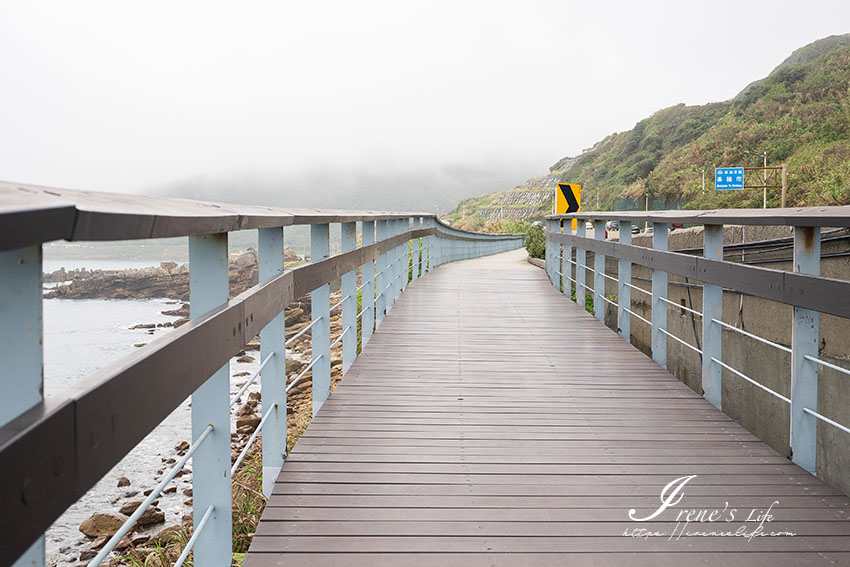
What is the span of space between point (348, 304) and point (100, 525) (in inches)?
172

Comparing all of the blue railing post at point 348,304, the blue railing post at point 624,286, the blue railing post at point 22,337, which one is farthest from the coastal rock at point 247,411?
the blue railing post at point 22,337

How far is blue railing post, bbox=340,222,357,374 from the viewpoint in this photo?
17.2 ft

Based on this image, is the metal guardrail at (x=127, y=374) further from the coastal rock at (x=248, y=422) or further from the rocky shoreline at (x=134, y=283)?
the rocky shoreline at (x=134, y=283)

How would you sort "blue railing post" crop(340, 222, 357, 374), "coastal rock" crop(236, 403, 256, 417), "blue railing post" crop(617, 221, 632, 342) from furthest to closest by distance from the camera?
"coastal rock" crop(236, 403, 256, 417), "blue railing post" crop(617, 221, 632, 342), "blue railing post" crop(340, 222, 357, 374)

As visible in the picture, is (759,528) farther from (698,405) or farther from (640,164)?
(640,164)

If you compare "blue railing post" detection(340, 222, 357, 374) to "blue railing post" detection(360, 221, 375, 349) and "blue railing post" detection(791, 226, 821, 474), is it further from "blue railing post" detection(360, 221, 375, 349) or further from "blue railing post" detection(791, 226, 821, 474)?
"blue railing post" detection(791, 226, 821, 474)

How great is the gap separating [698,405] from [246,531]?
9.20 ft

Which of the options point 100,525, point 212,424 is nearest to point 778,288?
point 212,424

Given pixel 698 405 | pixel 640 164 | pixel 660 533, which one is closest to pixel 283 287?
pixel 660 533

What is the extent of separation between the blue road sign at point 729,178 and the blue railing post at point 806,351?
3798 cm

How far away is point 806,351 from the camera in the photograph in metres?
3.31

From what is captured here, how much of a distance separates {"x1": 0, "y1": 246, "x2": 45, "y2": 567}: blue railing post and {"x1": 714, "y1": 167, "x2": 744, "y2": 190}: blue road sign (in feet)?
134

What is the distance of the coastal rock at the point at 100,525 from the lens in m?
7.57

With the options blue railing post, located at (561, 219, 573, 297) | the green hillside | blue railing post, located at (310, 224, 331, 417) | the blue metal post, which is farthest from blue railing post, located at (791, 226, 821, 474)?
the green hillside
